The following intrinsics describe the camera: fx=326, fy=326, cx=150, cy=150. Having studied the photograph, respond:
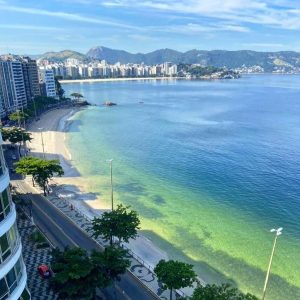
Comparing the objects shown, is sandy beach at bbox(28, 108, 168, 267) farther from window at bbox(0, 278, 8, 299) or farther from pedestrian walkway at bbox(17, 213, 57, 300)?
window at bbox(0, 278, 8, 299)

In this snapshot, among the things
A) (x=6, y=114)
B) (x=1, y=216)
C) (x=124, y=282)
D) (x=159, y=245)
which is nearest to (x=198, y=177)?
(x=159, y=245)

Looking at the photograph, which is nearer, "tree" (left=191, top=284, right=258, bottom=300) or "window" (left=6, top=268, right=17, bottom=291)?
"window" (left=6, top=268, right=17, bottom=291)

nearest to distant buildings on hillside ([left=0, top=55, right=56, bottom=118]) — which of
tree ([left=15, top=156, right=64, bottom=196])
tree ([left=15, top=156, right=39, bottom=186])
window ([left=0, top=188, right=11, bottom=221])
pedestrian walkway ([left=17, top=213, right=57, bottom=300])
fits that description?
tree ([left=15, top=156, right=39, bottom=186])

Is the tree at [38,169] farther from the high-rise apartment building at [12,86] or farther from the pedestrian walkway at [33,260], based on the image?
the high-rise apartment building at [12,86]

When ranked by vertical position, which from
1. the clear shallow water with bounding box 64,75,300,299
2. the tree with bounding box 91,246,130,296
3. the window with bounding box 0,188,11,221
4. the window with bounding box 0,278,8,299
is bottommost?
the clear shallow water with bounding box 64,75,300,299

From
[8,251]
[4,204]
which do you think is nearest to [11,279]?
[8,251]

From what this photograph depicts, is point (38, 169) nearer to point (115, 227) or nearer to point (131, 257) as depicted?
point (115, 227)

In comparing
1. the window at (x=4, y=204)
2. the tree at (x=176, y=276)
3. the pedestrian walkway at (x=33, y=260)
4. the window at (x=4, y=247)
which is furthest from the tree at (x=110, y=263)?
the window at (x=4, y=204)
